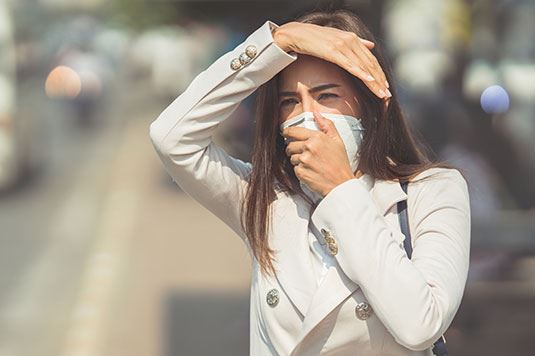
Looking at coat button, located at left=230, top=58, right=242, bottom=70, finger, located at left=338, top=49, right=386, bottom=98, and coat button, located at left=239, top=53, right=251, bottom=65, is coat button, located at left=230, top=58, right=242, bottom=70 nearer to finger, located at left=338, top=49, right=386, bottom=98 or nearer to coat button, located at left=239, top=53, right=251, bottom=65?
coat button, located at left=239, top=53, right=251, bottom=65

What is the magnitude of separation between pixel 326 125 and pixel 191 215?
34.3ft

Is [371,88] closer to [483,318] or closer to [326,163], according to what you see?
[326,163]

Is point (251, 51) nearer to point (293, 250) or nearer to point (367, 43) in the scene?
point (367, 43)

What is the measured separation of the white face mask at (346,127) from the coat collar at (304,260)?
2.3 inches

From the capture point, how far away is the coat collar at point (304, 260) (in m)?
2.25

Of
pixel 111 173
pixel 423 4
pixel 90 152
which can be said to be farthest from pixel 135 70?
pixel 111 173

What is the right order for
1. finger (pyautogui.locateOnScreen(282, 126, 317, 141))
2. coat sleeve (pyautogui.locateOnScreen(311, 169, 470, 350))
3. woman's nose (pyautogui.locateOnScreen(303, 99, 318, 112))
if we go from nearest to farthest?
coat sleeve (pyautogui.locateOnScreen(311, 169, 470, 350))
finger (pyautogui.locateOnScreen(282, 126, 317, 141))
woman's nose (pyautogui.locateOnScreen(303, 99, 318, 112))

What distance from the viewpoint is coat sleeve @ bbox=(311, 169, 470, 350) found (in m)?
2.13

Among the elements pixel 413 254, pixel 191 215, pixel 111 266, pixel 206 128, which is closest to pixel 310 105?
pixel 206 128

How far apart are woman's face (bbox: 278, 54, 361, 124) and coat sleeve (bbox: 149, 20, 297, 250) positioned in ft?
0.28

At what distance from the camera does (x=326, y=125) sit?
2283 millimetres

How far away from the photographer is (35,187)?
14.9 m

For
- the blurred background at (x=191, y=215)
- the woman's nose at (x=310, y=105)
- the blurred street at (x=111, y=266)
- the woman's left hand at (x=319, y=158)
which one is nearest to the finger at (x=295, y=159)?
the woman's left hand at (x=319, y=158)

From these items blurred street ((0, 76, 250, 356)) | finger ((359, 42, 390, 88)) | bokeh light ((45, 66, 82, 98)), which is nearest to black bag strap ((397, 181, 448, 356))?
finger ((359, 42, 390, 88))
